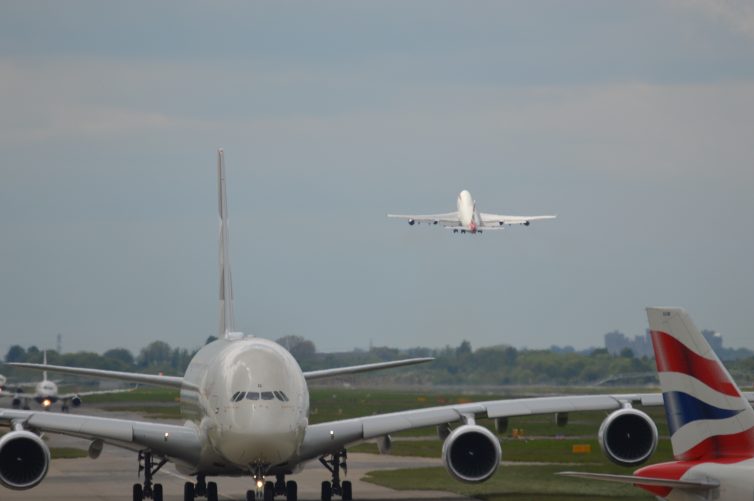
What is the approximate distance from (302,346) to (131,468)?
34651 mm

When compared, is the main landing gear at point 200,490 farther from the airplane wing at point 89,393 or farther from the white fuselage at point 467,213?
the airplane wing at point 89,393

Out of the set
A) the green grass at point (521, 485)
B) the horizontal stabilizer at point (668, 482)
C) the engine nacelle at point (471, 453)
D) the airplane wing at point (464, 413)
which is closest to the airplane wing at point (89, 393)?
the green grass at point (521, 485)

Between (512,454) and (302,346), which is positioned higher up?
(302,346)

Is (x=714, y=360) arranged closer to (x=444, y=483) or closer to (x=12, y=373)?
(x=444, y=483)

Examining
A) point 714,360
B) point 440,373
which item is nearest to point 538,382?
point 440,373

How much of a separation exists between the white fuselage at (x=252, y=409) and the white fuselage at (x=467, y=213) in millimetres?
59464

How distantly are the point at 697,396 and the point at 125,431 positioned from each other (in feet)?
48.2

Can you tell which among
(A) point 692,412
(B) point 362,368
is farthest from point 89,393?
(A) point 692,412

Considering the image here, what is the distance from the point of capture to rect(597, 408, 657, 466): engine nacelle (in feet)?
89.7

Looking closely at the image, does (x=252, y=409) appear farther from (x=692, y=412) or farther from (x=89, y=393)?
(x=89, y=393)

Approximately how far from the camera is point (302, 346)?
77.9 metres

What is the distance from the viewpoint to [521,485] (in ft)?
109

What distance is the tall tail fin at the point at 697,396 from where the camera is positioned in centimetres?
1522

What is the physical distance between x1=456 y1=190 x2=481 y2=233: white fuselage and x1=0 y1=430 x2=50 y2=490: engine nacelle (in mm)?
59792
